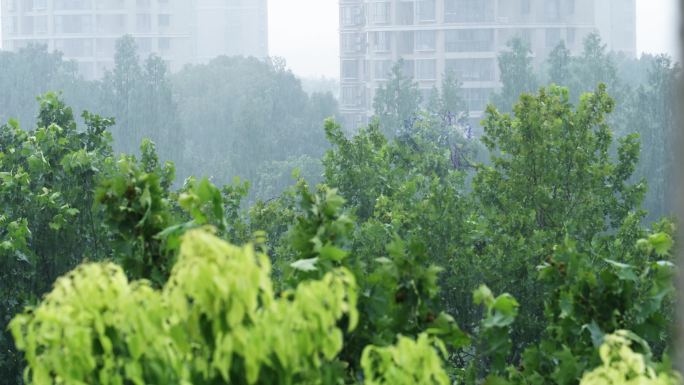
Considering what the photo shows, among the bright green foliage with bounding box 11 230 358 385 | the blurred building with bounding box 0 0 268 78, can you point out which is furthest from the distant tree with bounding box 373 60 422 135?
the bright green foliage with bounding box 11 230 358 385

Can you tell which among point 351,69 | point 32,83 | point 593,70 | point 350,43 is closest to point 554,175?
point 593,70

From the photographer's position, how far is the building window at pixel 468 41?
83.0 meters

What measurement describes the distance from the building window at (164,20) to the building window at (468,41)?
29.7 meters

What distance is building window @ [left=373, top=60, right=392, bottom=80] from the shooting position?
8175cm

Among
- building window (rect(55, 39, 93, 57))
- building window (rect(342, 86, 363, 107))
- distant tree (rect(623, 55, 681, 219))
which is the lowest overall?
distant tree (rect(623, 55, 681, 219))

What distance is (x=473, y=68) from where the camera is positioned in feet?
271

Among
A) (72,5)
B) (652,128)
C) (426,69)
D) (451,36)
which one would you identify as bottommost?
(652,128)

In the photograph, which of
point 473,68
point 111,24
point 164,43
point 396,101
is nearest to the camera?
point 396,101

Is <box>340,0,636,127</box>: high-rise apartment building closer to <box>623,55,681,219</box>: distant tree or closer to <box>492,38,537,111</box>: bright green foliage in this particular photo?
<box>492,38,537,111</box>: bright green foliage

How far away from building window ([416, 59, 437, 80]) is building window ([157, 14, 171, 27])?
93.3 feet

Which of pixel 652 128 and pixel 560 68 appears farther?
pixel 560 68

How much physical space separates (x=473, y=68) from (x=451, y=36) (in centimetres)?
266

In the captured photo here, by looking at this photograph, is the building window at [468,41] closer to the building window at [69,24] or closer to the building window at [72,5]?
the building window at [72,5]

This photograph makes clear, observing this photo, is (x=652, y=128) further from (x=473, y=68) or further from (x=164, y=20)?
(x=164, y=20)
